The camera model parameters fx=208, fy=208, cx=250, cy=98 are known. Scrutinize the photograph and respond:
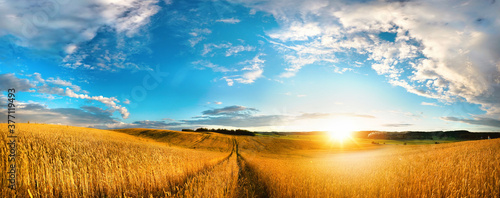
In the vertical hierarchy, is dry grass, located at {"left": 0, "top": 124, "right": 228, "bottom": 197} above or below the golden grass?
above

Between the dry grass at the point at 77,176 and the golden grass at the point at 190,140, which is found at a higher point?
the dry grass at the point at 77,176

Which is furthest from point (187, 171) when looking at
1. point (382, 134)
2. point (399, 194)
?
point (382, 134)

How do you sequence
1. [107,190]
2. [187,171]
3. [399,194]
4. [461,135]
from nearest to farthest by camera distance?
[399,194] → [107,190] → [187,171] → [461,135]

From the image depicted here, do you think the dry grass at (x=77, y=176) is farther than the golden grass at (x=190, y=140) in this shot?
No

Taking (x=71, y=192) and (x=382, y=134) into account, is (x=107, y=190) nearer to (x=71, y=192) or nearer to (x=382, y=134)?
(x=71, y=192)

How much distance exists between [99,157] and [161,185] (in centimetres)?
279

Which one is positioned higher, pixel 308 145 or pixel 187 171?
pixel 187 171

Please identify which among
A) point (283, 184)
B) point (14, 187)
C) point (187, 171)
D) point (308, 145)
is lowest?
point (308, 145)

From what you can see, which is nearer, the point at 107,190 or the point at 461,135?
the point at 107,190

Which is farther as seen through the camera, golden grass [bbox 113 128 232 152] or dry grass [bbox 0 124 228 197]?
golden grass [bbox 113 128 232 152]

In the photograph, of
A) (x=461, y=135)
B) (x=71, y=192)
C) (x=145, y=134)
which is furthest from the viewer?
(x=461, y=135)

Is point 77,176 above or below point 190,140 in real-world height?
above

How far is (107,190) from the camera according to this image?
6.26 meters

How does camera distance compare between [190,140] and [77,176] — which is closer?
[77,176]
